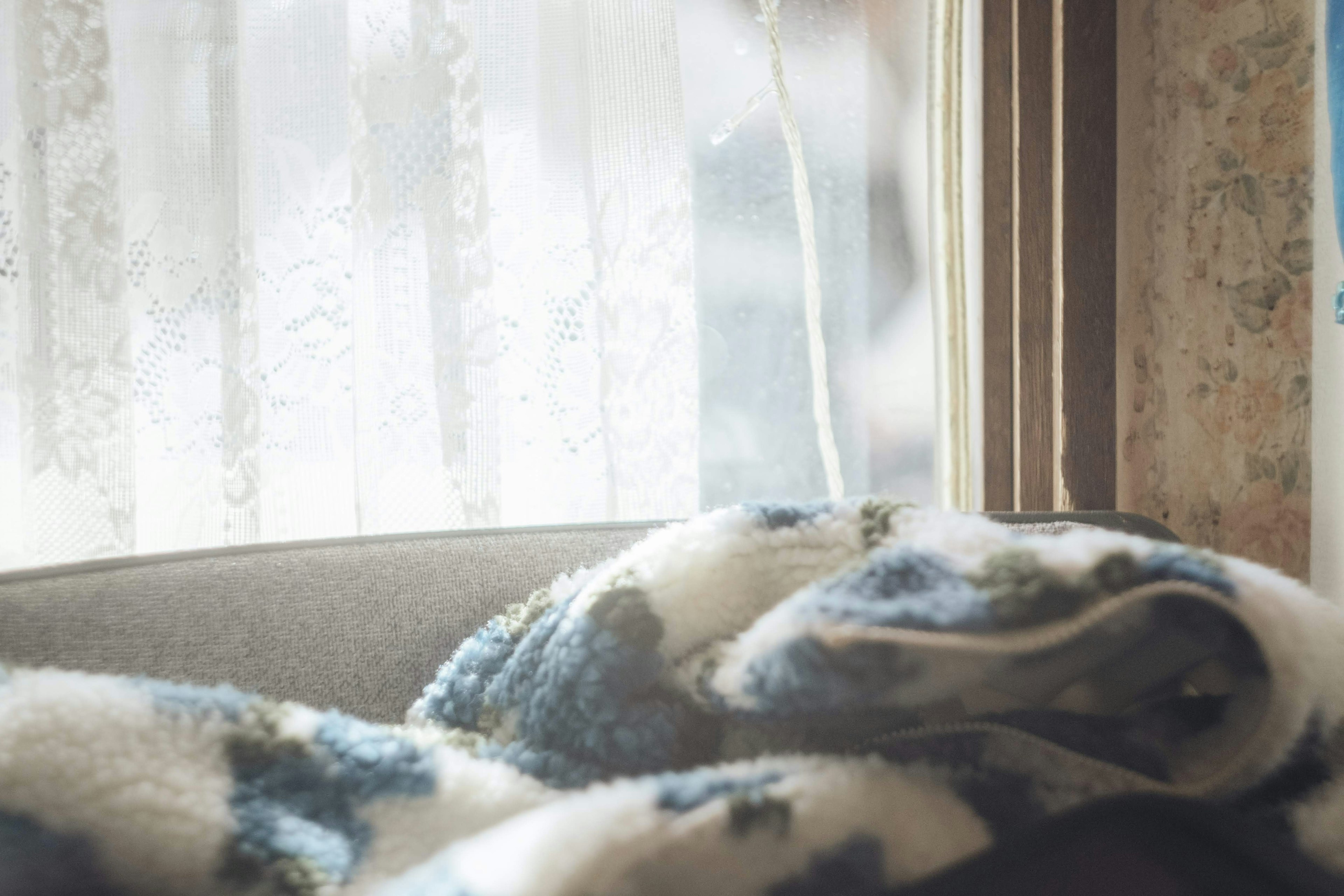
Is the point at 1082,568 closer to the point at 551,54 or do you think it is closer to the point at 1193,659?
the point at 1193,659

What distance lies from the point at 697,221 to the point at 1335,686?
39.3 inches

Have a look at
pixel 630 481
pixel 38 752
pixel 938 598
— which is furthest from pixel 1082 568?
pixel 630 481

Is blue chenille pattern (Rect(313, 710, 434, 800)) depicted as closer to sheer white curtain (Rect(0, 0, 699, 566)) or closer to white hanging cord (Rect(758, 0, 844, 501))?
sheer white curtain (Rect(0, 0, 699, 566))

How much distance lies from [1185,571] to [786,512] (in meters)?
0.17

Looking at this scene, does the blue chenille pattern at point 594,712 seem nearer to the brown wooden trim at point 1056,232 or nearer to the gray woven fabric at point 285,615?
the gray woven fabric at point 285,615

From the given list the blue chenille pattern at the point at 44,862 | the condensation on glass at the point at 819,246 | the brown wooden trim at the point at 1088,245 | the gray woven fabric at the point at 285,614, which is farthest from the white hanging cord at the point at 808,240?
the blue chenille pattern at the point at 44,862

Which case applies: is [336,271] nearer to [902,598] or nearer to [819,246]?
[819,246]

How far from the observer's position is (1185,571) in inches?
12.0

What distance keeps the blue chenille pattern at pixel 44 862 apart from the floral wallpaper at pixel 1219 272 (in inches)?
41.1

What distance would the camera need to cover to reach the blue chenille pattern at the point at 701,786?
28cm

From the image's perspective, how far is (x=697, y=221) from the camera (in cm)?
117

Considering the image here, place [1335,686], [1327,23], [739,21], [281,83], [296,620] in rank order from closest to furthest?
[1335,686] < [296,620] < [1327,23] < [281,83] < [739,21]

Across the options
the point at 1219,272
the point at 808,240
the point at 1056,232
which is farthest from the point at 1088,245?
the point at 808,240

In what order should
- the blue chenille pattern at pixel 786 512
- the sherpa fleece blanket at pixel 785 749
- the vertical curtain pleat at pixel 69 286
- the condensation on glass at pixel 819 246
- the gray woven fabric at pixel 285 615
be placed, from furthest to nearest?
the condensation on glass at pixel 819 246 → the vertical curtain pleat at pixel 69 286 → the gray woven fabric at pixel 285 615 → the blue chenille pattern at pixel 786 512 → the sherpa fleece blanket at pixel 785 749
